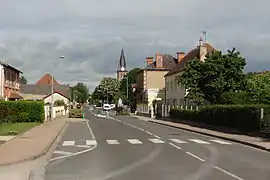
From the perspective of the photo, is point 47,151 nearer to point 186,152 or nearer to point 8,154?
point 8,154

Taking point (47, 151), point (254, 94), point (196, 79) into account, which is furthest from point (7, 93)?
point (47, 151)

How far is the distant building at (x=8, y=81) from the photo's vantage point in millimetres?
65375

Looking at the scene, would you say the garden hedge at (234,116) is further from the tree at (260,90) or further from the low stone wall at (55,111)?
the low stone wall at (55,111)

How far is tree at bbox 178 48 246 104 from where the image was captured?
5188cm

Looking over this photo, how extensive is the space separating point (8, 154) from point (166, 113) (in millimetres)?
51025

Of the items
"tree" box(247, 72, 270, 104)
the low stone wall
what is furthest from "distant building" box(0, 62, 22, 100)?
"tree" box(247, 72, 270, 104)

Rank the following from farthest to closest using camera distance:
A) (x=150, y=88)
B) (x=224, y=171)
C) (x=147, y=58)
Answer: (x=147, y=58)
(x=150, y=88)
(x=224, y=171)

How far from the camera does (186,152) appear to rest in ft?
66.3

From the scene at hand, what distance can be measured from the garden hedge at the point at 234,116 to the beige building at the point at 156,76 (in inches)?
1906

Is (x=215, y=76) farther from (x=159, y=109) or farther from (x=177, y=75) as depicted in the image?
(x=177, y=75)

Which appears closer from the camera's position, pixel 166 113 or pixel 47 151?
pixel 47 151

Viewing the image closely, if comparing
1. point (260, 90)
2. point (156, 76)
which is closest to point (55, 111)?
point (156, 76)

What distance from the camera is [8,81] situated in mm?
71438

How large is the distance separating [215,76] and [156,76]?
48.5m
